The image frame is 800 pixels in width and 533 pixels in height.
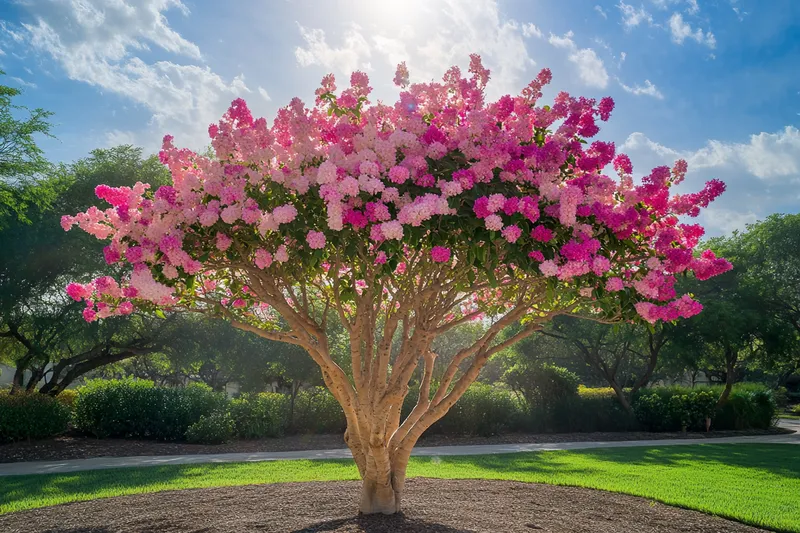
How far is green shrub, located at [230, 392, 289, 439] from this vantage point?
1511 centimetres

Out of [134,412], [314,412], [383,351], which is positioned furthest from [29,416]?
[383,351]

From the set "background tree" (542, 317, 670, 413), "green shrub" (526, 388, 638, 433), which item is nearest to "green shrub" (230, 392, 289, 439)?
"green shrub" (526, 388, 638, 433)

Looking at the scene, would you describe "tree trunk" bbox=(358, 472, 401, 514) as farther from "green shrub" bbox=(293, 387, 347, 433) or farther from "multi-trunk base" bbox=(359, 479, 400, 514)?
"green shrub" bbox=(293, 387, 347, 433)

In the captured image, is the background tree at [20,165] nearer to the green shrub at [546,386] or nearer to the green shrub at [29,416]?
the green shrub at [29,416]

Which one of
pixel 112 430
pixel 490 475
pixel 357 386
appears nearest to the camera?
pixel 357 386

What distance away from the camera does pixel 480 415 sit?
672 inches

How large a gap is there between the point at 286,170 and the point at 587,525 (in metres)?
4.34

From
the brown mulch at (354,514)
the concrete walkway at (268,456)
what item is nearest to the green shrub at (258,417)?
the concrete walkway at (268,456)

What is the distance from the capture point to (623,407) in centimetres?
1925

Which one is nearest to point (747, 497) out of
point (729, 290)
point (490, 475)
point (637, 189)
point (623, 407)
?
point (490, 475)

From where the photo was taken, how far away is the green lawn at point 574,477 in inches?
296

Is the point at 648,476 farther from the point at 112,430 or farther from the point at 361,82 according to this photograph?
the point at 112,430

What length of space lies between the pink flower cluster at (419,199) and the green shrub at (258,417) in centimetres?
1012

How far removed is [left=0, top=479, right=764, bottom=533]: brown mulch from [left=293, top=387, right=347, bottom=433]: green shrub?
8.59 meters
